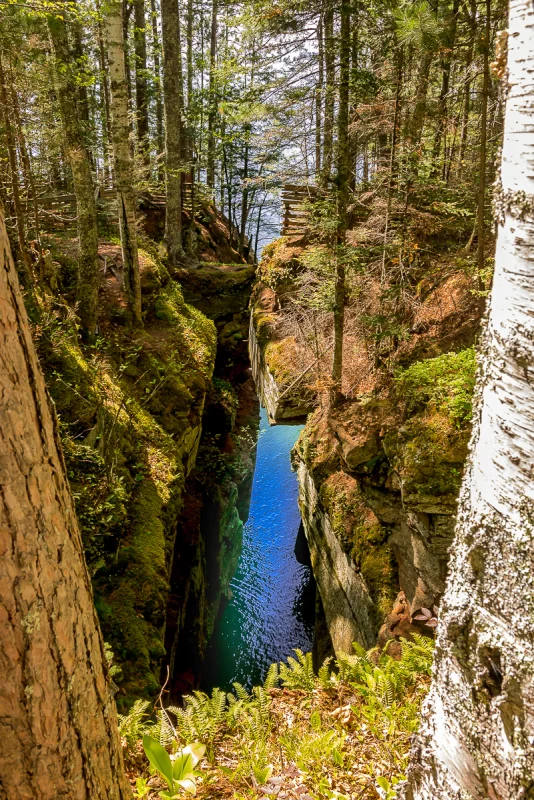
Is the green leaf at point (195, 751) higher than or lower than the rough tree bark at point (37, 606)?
lower

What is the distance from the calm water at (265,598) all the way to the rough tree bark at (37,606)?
962 centimetres

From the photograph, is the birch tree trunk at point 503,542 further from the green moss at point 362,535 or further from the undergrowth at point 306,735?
the green moss at point 362,535

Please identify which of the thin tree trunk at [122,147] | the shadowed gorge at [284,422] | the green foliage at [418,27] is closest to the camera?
the shadowed gorge at [284,422]

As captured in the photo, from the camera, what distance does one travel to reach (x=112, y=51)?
8156mm

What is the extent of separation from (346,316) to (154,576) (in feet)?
21.8

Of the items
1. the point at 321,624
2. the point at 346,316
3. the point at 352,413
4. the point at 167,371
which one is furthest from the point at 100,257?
the point at 321,624

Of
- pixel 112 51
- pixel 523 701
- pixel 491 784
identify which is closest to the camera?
pixel 523 701

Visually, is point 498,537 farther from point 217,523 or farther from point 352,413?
point 217,523

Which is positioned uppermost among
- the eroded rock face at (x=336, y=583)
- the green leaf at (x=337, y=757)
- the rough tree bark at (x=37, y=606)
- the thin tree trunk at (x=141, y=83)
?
→ the thin tree trunk at (x=141, y=83)

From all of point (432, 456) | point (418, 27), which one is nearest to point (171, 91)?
point (418, 27)

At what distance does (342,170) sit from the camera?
7.07 m

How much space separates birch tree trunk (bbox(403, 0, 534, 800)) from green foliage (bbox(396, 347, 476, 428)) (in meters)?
4.68

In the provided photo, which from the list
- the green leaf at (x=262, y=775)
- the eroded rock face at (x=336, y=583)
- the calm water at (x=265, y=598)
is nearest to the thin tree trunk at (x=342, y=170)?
the eroded rock face at (x=336, y=583)

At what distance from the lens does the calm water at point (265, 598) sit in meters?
10.8
